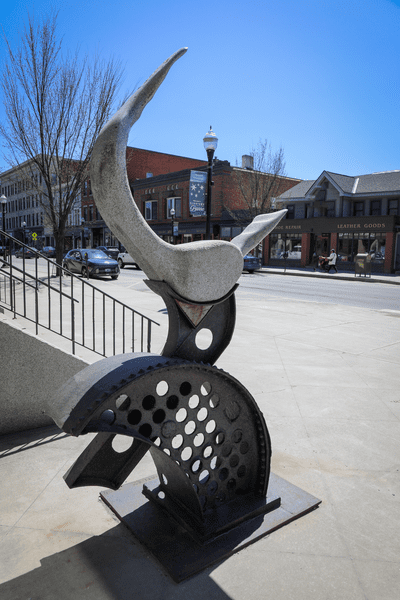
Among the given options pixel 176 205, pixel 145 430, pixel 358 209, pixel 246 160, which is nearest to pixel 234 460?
pixel 145 430

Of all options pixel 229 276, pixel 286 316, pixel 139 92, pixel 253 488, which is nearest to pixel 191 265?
pixel 229 276

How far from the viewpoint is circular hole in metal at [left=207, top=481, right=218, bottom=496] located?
294 centimetres

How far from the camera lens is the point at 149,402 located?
2.59 meters

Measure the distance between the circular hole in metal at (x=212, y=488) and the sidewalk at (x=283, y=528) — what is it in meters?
0.41

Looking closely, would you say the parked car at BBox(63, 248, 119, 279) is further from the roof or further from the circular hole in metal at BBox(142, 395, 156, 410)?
the roof

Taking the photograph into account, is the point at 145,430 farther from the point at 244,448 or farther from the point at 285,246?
the point at 285,246

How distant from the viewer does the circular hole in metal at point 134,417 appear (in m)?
2.50

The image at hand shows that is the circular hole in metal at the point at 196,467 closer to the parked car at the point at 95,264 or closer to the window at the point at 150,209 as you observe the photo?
the parked car at the point at 95,264

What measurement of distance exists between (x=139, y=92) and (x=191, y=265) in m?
1.04

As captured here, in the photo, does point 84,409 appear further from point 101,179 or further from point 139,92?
point 139,92

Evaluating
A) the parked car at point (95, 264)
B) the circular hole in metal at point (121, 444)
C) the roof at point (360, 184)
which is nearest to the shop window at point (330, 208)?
the roof at point (360, 184)

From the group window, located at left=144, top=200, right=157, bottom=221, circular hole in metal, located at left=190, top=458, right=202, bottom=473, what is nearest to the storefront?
window, located at left=144, top=200, right=157, bottom=221

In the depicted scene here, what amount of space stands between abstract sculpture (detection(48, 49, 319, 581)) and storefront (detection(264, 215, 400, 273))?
31.0 m

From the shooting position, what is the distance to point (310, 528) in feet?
9.74
